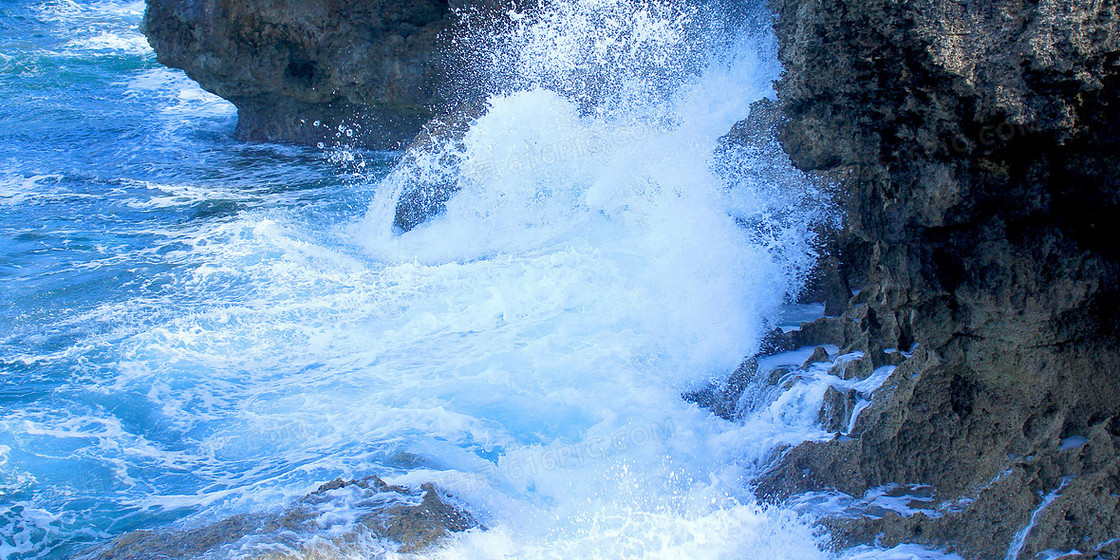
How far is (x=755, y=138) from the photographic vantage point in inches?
228

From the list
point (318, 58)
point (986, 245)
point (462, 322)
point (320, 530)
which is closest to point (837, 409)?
point (986, 245)

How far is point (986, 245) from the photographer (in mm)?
3316

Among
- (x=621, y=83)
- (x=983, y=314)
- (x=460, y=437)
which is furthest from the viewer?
(x=621, y=83)

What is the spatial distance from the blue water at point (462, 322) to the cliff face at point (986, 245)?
63 centimetres

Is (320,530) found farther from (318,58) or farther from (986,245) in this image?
(318,58)

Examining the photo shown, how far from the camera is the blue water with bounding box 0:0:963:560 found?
4254mm

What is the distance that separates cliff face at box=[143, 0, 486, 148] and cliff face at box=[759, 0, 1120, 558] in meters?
5.64

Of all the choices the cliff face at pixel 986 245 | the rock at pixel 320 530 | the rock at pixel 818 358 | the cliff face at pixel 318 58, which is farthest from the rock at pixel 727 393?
the cliff face at pixel 318 58

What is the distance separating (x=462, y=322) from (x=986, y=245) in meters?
3.51

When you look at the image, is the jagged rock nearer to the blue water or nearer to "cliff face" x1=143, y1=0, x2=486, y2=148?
the blue water

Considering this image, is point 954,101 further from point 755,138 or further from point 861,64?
point 755,138

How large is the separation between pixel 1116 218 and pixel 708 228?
2.82 meters

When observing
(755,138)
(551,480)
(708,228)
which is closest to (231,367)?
(551,480)

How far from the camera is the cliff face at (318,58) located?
8.70 meters
